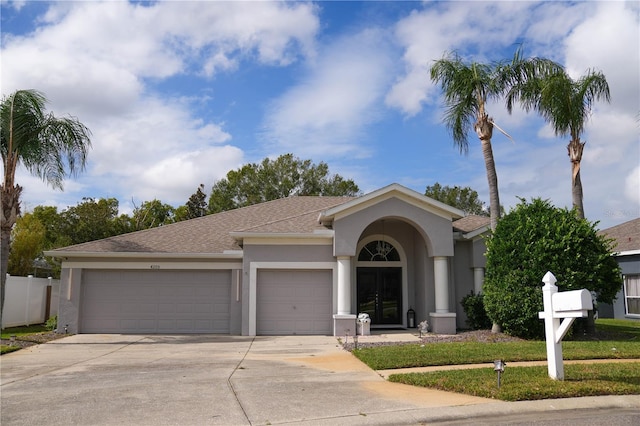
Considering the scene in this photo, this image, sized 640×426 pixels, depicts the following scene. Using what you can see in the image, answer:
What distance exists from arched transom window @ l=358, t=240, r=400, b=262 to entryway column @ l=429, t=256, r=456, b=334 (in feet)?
7.67

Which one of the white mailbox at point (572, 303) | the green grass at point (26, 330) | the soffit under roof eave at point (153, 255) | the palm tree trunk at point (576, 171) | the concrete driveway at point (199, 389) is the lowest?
the concrete driveway at point (199, 389)

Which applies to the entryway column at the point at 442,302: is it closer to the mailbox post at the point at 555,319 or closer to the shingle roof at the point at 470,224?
the shingle roof at the point at 470,224

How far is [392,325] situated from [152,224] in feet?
91.1

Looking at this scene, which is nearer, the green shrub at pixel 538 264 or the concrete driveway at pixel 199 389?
the concrete driveway at pixel 199 389

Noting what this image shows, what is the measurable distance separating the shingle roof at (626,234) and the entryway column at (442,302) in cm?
895

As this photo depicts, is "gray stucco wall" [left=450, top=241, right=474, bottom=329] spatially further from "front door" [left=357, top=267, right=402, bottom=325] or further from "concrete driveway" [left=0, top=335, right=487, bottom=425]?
"concrete driveway" [left=0, top=335, right=487, bottom=425]

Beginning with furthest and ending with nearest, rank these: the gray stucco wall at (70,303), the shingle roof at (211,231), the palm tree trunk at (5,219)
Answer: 1. the shingle roof at (211,231)
2. the gray stucco wall at (70,303)
3. the palm tree trunk at (5,219)

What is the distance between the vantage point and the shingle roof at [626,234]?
24.1 metres

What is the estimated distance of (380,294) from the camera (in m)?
19.9

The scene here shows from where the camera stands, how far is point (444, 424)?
21.8 feet

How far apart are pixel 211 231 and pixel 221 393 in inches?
507

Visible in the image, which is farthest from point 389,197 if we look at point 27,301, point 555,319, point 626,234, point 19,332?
point 27,301

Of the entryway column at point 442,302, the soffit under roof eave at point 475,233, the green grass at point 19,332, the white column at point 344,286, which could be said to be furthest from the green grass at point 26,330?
the soffit under roof eave at point 475,233

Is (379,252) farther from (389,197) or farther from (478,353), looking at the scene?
(478,353)
